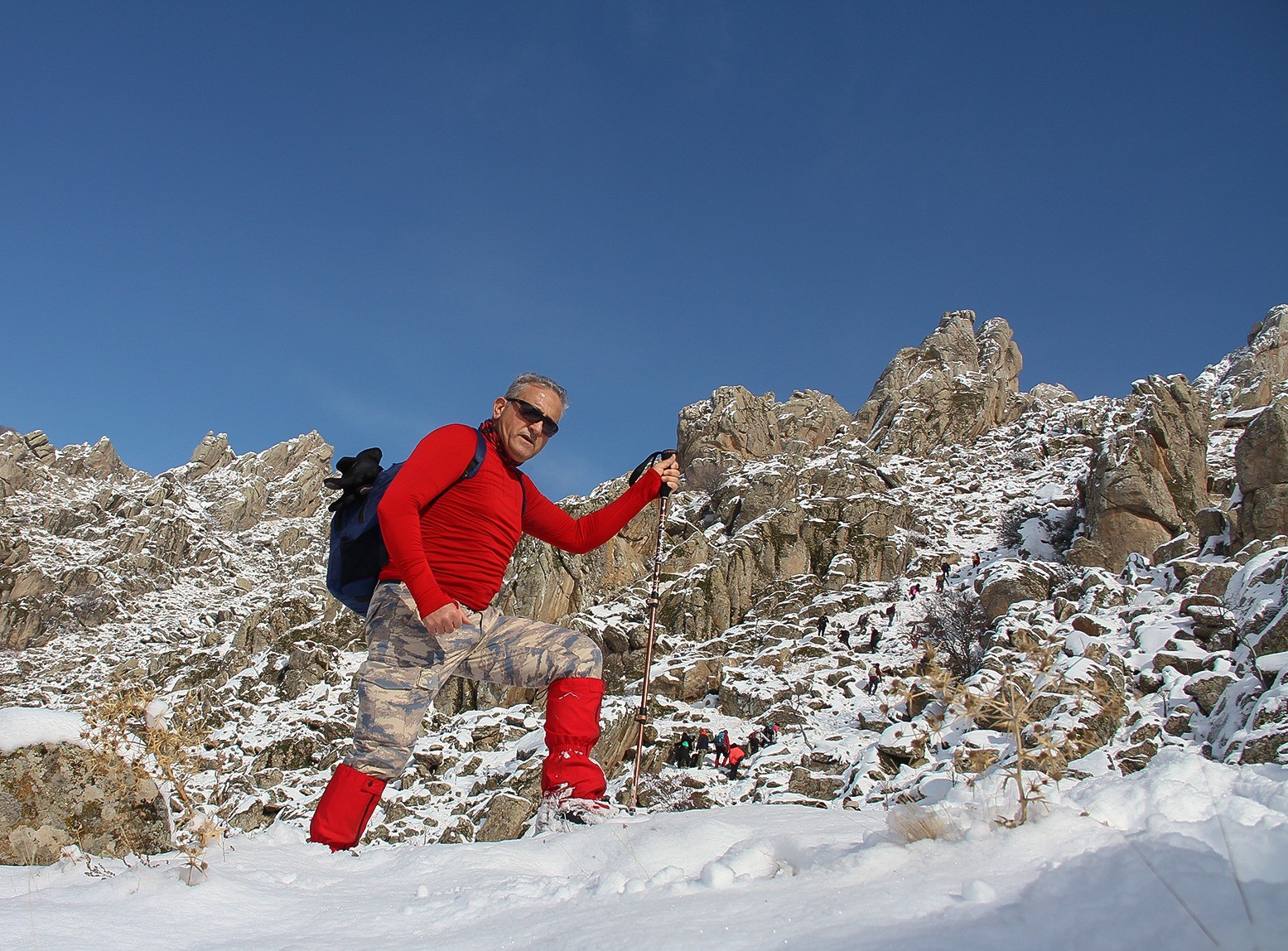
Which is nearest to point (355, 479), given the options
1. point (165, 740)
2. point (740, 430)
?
point (165, 740)

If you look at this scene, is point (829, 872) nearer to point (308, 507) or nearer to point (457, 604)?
point (457, 604)

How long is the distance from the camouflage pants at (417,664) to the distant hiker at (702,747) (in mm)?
20511

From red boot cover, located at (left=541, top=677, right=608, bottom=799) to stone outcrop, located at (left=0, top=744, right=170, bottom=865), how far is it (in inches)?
80.1

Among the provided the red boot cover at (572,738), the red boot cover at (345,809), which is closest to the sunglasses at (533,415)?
the red boot cover at (572,738)

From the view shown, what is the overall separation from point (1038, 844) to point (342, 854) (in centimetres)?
267

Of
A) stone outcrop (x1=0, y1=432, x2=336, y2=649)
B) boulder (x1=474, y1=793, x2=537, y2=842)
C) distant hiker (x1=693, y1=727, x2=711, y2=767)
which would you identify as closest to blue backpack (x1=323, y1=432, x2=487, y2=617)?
boulder (x1=474, y1=793, x2=537, y2=842)

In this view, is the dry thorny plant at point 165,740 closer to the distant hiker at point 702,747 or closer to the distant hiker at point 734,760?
the distant hiker at point 734,760

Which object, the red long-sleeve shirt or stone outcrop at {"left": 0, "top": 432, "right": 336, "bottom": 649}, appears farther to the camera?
stone outcrop at {"left": 0, "top": 432, "right": 336, "bottom": 649}

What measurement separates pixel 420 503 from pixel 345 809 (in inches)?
59.9

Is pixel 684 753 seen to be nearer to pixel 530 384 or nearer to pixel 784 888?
pixel 530 384

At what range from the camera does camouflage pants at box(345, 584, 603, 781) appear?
3.55 meters

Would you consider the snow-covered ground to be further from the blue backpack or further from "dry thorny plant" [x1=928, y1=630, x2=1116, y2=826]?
the blue backpack

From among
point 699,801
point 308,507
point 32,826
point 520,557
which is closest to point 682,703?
point 699,801

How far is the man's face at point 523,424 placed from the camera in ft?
13.2
